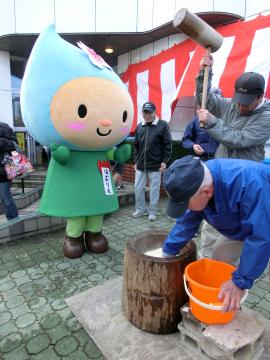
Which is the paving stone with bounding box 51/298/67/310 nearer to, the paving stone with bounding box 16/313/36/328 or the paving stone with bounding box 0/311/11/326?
the paving stone with bounding box 16/313/36/328

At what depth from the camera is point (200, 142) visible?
4.49m

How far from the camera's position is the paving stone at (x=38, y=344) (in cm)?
229

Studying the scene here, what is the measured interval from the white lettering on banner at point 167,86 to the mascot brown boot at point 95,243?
3.90 m

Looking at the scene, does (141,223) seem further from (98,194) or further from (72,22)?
(72,22)

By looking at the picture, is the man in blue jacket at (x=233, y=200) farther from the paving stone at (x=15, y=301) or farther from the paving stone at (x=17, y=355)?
the paving stone at (x=15, y=301)

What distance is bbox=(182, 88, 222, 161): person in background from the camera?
4.34m

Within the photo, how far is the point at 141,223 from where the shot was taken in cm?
528

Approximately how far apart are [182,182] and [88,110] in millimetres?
1946

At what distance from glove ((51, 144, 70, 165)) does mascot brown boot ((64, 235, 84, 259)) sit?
3.75 ft

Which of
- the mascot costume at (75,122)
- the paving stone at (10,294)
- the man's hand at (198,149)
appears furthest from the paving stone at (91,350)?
the man's hand at (198,149)

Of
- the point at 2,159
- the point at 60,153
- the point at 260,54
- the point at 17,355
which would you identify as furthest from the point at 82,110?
the point at 260,54

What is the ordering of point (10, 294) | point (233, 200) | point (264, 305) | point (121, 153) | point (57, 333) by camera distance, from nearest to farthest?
point (233, 200) < point (57, 333) < point (264, 305) < point (10, 294) < point (121, 153)

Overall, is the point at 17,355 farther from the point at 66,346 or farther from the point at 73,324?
the point at 73,324

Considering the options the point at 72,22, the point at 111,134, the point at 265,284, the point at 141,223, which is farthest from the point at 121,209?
the point at 72,22
